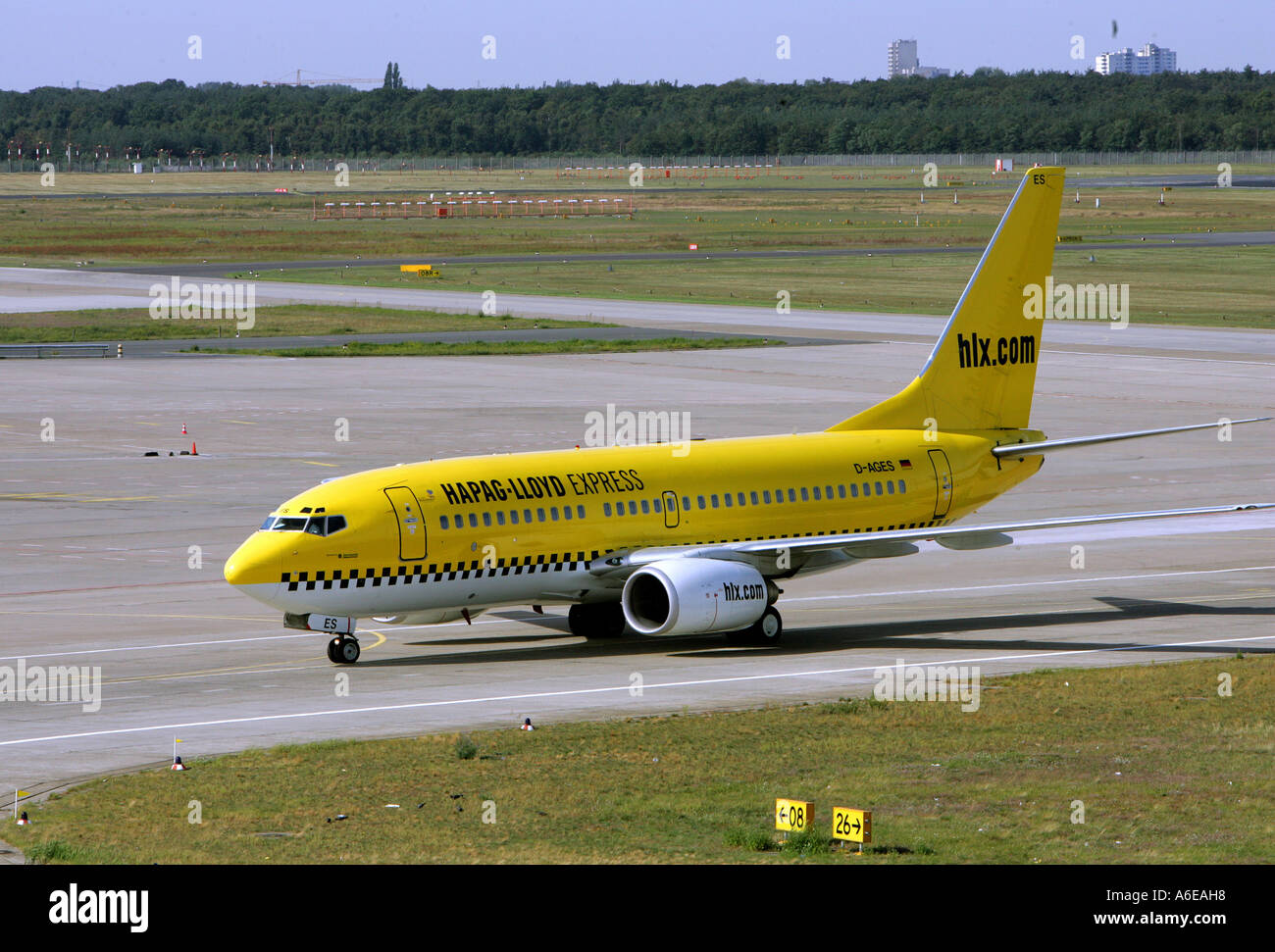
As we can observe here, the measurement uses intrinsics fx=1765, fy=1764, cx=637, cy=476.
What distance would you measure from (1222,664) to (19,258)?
150 m

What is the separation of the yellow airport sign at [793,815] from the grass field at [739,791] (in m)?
0.26

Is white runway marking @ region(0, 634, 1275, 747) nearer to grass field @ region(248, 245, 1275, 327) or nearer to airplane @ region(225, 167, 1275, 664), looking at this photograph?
airplane @ region(225, 167, 1275, 664)

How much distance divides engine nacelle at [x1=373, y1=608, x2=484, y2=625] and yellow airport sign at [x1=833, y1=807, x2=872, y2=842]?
54.2 ft

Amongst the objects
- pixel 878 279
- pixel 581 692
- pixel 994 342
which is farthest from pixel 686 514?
pixel 878 279

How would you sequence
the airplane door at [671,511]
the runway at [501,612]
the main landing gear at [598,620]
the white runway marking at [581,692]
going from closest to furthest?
1. the white runway marking at [581,692]
2. the runway at [501,612]
3. the airplane door at [671,511]
4. the main landing gear at [598,620]

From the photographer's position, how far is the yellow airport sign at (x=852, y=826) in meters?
20.2

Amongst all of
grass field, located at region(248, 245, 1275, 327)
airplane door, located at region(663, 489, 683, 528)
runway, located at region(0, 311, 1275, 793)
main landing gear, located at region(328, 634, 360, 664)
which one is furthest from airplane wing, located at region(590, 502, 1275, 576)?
grass field, located at region(248, 245, 1275, 327)

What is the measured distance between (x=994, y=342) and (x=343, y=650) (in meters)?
18.4

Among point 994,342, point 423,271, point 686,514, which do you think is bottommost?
point 686,514

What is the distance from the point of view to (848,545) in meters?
37.9

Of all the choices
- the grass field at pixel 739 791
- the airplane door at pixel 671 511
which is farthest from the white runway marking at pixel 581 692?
the airplane door at pixel 671 511

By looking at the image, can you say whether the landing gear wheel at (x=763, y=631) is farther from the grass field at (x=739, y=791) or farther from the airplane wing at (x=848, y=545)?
the grass field at (x=739, y=791)

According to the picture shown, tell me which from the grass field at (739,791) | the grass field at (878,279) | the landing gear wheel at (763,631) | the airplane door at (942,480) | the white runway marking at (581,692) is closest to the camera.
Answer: the grass field at (739,791)

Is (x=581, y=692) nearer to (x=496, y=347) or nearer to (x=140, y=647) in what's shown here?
(x=140, y=647)
